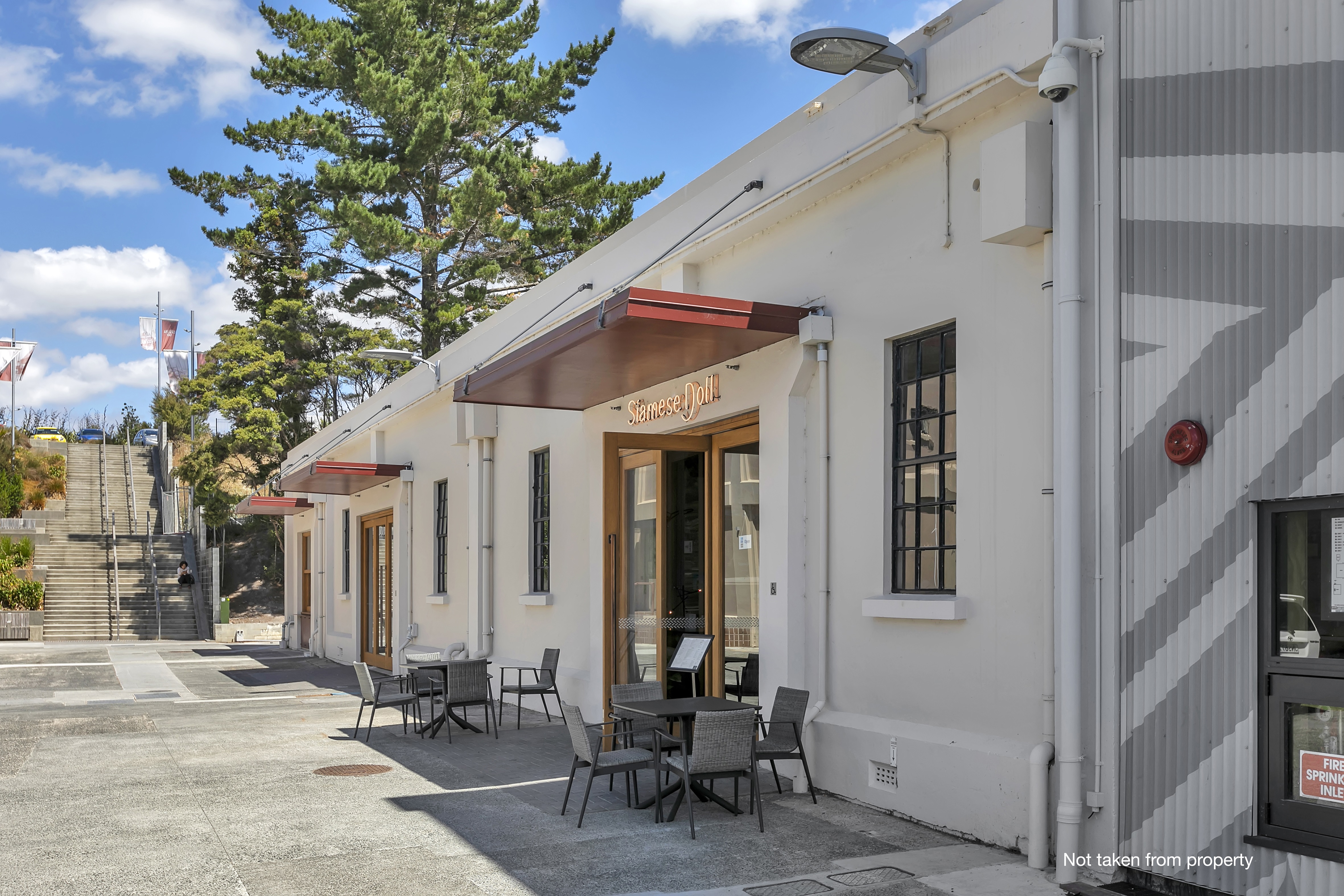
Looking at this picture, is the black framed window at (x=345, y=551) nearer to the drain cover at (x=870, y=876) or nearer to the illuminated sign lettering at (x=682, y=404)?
the illuminated sign lettering at (x=682, y=404)

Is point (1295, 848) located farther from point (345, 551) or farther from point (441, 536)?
point (345, 551)

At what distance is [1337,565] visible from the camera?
193 inches

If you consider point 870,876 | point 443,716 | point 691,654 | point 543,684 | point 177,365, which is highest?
point 177,365

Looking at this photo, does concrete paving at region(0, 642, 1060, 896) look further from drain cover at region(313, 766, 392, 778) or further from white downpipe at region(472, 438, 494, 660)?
white downpipe at region(472, 438, 494, 660)

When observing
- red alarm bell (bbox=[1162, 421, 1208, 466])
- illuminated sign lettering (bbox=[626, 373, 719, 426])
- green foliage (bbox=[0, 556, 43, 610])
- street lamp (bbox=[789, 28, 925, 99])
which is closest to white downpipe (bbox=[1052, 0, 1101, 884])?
red alarm bell (bbox=[1162, 421, 1208, 466])

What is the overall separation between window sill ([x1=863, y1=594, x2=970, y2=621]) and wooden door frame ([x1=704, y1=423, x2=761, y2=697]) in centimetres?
203

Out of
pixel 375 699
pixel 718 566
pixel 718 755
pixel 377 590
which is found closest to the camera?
pixel 718 755

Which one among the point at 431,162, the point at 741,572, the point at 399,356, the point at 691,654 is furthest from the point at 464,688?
the point at 431,162

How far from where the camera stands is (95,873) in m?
5.93

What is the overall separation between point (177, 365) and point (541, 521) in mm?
33792

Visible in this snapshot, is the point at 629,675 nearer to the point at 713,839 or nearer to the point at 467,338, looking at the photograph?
the point at 713,839

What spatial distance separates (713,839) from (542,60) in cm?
2471

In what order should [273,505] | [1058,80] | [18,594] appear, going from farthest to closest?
1. [18,594]
2. [273,505]
3. [1058,80]

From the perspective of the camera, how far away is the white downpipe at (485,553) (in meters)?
14.7
